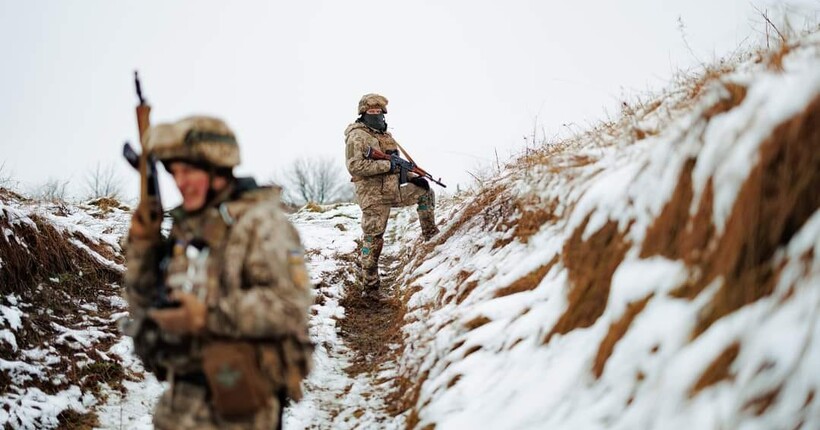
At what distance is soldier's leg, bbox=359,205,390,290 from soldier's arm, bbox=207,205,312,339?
4.50 m

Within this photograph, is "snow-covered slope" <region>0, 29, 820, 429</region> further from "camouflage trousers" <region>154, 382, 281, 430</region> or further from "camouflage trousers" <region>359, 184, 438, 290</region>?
"camouflage trousers" <region>359, 184, 438, 290</region>

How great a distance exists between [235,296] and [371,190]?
4.80 meters

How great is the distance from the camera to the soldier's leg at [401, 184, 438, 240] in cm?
699

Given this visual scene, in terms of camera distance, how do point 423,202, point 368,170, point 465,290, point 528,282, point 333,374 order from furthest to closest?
point 423,202
point 368,170
point 333,374
point 465,290
point 528,282

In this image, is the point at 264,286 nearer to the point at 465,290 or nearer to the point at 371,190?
the point at 465,290

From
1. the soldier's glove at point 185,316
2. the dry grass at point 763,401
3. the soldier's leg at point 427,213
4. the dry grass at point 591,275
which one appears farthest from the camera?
the soldier's leg at point 427,213

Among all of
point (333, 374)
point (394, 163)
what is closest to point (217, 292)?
point (333, 374)

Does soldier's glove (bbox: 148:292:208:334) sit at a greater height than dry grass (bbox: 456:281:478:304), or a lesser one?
greater

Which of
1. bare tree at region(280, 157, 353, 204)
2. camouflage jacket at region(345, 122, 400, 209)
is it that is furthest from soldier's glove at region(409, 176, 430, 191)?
bare tree at region(280, 157, 353, 204)

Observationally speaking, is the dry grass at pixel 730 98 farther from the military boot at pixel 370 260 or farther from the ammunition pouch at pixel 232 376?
the military boot at pixel 370 260

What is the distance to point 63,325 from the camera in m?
4.64

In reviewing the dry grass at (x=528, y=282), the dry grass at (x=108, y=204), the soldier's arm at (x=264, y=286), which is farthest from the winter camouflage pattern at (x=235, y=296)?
the dry grass at (x=108, y=204)

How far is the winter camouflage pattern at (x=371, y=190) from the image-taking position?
259 inches

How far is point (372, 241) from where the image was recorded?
6730 millimetres
